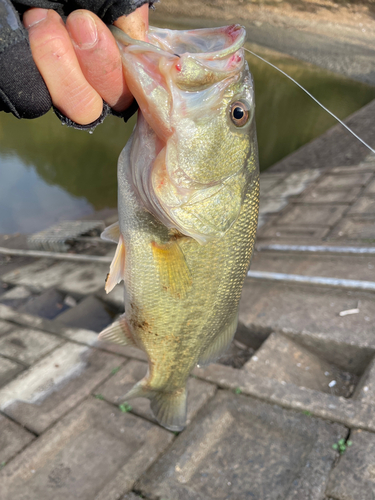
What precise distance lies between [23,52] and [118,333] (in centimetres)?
126

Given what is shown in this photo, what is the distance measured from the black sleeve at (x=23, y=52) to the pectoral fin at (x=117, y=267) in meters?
0.64

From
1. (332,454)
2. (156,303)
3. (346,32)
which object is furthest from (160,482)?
(346,32)

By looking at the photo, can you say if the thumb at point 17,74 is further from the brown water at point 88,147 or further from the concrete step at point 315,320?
the brown water at point 88,147

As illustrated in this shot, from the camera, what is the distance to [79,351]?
3697 millimetres

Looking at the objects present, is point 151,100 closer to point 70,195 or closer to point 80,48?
point 80,48

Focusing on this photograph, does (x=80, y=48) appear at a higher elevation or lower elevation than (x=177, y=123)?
higher

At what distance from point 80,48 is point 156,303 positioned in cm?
99

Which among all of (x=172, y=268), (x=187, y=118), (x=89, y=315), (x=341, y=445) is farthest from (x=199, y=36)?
(x=89, y=315)

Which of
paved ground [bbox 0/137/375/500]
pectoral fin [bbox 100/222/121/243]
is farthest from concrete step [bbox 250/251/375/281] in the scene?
pectoral fin [bbox 100/222/121/243]

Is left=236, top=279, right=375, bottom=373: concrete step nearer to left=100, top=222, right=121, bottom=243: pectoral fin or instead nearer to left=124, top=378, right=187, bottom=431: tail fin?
left=124, top=378, right=187, bottom=431: tail fin

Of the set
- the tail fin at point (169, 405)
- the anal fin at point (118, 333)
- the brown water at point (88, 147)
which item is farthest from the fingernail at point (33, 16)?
the brown water at point (88, 147)

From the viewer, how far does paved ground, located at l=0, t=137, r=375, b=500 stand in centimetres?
235

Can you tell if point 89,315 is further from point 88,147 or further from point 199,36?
point 88,147

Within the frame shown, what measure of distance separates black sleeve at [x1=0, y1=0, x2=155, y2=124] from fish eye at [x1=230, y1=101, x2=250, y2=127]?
0.41 metres
